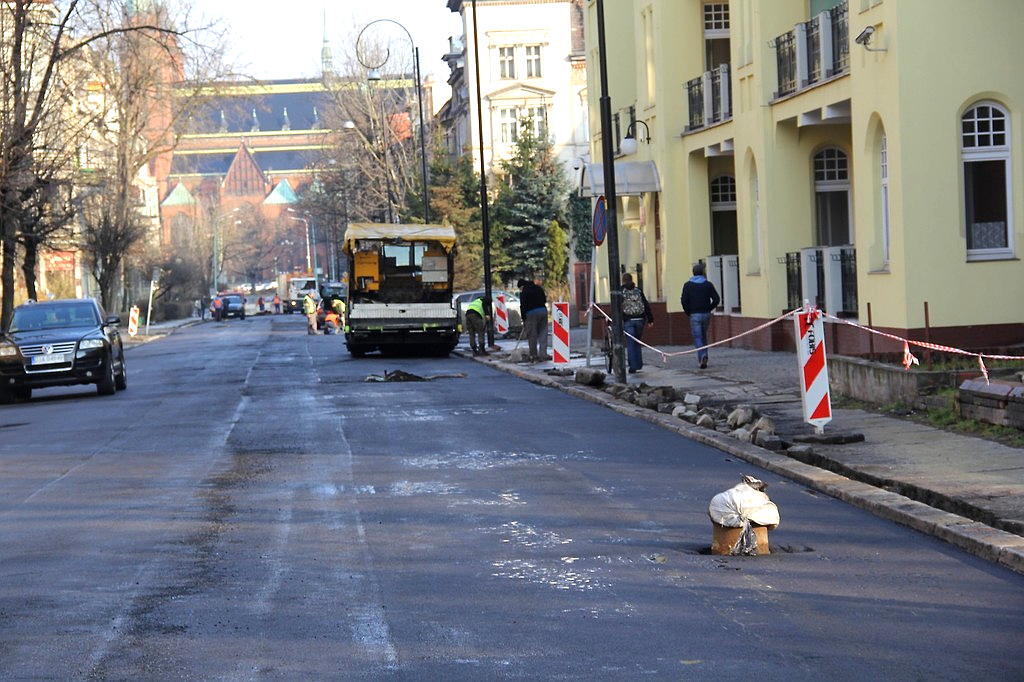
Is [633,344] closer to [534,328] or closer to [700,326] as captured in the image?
[700,326]

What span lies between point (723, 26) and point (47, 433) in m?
19.3

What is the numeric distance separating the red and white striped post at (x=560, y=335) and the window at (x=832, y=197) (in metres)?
4.81

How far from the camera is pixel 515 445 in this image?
1560 cm

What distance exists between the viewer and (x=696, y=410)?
59.5ft

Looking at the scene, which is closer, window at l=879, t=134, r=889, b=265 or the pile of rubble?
the pile of rubble

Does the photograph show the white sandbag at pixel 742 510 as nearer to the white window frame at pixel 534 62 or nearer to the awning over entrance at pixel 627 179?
the awning over entrance at pixel 627 179

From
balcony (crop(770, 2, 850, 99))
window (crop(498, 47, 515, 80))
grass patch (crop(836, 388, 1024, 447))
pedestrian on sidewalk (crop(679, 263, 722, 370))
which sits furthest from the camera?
window (crop(498, 47, 515, 80))

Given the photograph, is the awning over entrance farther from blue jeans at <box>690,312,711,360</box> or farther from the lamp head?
the lamp head

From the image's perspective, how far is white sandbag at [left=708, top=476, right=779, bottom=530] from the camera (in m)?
9.24

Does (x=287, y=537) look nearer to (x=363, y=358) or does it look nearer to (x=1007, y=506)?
(x=1007, y=506)

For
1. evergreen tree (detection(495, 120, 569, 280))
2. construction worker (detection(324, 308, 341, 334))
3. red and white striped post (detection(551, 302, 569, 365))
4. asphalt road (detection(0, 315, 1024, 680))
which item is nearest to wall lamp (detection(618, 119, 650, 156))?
red and white striped post (detection(551, 302, 569, 365))

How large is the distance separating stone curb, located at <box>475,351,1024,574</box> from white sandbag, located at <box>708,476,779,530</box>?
3.73 ft

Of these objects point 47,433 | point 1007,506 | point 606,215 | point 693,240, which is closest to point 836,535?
point 1007,506

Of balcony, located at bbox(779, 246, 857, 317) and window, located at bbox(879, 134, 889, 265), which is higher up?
window, located at bbox(879, 134, 889, 265)
